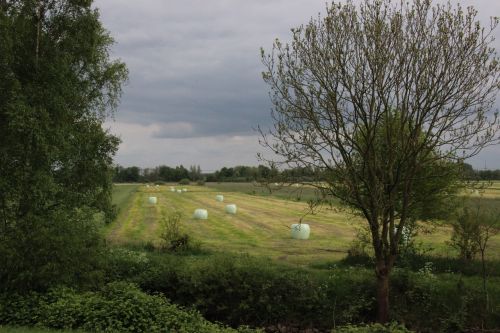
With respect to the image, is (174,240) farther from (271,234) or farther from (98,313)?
(271,234)

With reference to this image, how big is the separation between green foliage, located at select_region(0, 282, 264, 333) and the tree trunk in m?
3.85

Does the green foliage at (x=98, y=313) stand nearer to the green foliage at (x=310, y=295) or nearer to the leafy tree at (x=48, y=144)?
the leafy tree at (x=48, y=144)

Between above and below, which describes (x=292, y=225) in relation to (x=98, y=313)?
above

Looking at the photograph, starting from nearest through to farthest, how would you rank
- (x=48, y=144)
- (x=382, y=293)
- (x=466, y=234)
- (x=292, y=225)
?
(x=382, y=293)
(x=48, y=144)
(x=466, y=234)
(x=292, y=225)

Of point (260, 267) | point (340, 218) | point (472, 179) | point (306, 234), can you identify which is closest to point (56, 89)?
point (260, 267)

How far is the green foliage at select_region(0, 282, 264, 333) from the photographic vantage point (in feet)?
36.1

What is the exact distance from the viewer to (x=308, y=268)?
17594 mm

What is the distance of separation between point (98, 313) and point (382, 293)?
7.29m

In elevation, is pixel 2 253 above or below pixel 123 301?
above

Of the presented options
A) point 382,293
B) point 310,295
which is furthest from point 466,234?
point 310,295

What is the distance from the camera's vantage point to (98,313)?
11328 mm

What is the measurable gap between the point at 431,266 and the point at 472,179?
19.9 ft

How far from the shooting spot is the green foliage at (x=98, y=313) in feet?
36.1

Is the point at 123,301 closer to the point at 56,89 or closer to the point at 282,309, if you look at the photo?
the point at 282,309
